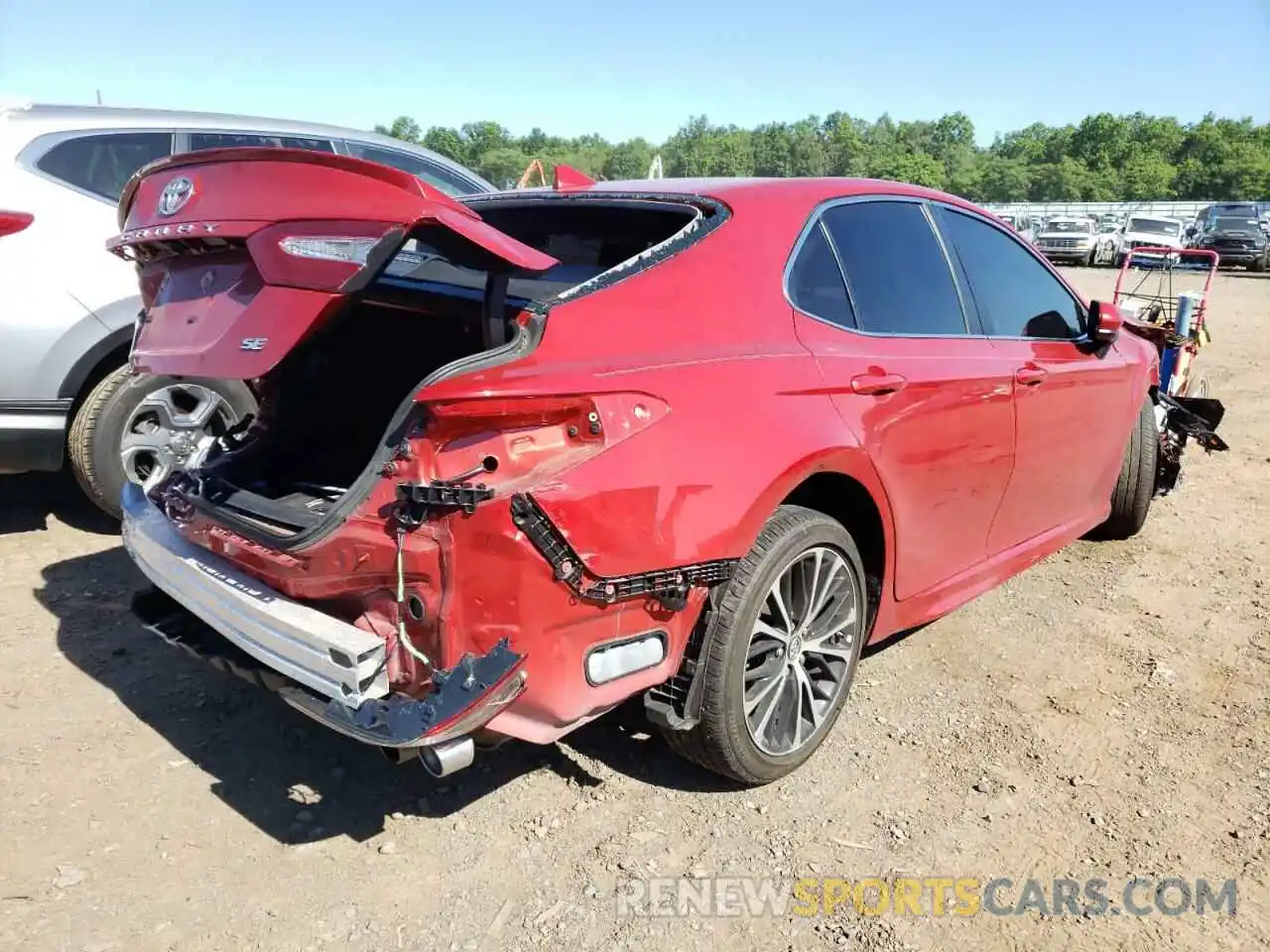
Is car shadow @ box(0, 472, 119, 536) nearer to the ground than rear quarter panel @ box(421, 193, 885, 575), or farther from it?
nearer to the ground

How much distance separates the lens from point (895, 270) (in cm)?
327

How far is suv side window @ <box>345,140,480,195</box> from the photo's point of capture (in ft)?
19.7

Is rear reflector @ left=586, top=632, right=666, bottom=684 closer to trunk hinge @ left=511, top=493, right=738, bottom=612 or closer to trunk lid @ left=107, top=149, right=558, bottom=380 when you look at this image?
trunk hinge @ left=511, top=493, right=738, bottom=612

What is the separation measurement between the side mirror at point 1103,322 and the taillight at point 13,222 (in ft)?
15.4

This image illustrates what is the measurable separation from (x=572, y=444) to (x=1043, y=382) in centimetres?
233

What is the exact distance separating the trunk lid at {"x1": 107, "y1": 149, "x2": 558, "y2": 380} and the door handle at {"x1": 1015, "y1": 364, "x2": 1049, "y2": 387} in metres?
2.03

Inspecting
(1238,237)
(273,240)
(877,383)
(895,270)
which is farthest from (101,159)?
(1238,237)

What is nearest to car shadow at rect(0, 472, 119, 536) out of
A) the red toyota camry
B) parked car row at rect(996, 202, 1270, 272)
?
the red toyota camry

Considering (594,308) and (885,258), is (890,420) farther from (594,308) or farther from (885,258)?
(594,308)

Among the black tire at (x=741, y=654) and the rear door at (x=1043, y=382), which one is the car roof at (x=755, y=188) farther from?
the black tire at (x=741, y=654)

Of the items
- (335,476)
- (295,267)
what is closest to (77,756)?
(335,476)

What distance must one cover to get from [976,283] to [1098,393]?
0.96m

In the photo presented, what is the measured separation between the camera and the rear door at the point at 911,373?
2.89 meters

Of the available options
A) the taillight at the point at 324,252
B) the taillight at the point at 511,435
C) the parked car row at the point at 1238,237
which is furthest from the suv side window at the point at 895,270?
the parked car row at the point at 1238,237
